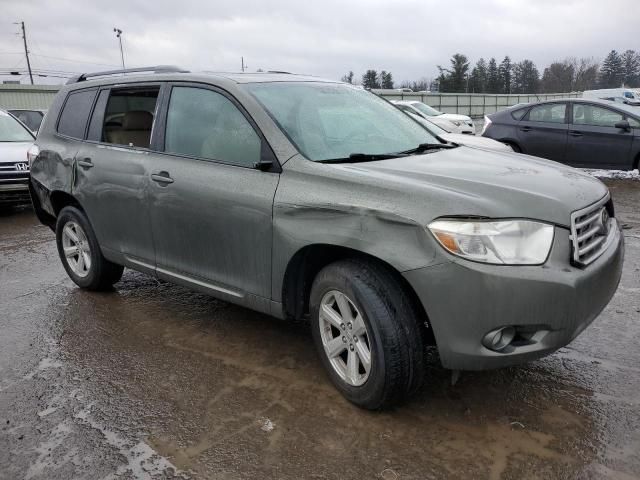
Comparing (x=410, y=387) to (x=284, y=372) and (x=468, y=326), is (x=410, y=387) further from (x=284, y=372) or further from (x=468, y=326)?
(x=284, y=372)

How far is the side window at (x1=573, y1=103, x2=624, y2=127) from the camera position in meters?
9.86

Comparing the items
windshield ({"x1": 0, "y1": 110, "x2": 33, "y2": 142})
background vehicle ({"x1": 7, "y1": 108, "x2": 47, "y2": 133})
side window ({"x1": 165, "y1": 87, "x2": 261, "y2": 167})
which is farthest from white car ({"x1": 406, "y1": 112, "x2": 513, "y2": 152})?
background vehicle ({"x1": 7, "y1": 108, "x2": 47, "y2": 133})

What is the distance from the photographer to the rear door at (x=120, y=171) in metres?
4.07

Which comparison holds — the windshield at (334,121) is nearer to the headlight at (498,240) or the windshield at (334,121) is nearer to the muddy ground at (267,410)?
the headlight at (498,240)

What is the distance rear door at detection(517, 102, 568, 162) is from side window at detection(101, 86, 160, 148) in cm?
808

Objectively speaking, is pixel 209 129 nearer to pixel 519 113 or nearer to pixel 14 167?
pixel 14 167

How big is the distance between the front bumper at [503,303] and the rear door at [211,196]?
1077 millimetres

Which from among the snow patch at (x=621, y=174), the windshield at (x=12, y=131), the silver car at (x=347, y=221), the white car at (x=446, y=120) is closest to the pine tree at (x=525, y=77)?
the white car at (x=446, y=120)

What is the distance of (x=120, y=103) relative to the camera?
4547 mm

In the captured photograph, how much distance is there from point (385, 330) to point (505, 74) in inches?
3429

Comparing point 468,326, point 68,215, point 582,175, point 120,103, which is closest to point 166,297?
point 68,215

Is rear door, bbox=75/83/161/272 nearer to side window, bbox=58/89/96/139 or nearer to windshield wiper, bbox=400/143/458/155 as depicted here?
side window, bbox=58/89/96/139

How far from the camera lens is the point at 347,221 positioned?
9.30ft

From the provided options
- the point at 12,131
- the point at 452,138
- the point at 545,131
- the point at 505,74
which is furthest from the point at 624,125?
the point at 505,74
